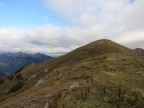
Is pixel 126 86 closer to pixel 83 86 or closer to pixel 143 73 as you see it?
pixel 83 86

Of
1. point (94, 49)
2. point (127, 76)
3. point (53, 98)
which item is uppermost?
point (94, 49)

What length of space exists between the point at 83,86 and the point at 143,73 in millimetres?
11526

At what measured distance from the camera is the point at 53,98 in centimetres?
2914

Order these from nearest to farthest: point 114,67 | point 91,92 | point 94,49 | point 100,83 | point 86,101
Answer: point 86,101 < point 91,92 < point 100,83 < point 114,67 < point 94,49

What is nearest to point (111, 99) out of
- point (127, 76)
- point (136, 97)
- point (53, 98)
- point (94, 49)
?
point (136, 97)

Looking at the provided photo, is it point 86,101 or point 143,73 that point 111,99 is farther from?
point 143,73

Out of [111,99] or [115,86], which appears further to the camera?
[115,86]

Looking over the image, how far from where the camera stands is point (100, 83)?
31.0 m

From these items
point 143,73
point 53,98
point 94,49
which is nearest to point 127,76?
point 143,73

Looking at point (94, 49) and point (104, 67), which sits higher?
point (94, 49)

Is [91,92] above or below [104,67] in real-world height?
below

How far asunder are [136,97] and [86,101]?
536 cm

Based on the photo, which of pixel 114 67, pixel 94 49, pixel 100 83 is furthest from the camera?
pixel 94 49

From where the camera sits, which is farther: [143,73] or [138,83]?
[143,73]
